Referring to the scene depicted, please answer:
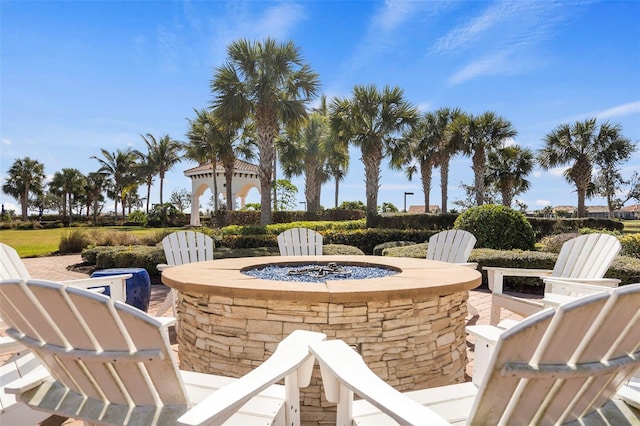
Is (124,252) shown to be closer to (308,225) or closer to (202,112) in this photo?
(308,225)

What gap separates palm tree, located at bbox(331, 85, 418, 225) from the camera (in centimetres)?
1415

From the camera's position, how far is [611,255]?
128 inches

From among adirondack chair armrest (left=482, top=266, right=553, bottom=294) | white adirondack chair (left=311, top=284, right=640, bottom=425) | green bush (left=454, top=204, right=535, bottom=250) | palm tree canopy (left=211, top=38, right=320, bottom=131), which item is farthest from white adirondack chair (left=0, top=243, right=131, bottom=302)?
palm tree canopy (left=211, top=38, right=320, bottom=131)

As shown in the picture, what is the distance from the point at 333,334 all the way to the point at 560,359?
4.11ft

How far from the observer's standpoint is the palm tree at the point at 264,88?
41.5 feet

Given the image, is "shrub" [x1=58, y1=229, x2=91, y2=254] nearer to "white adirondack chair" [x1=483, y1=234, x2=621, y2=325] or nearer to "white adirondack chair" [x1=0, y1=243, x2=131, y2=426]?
"white adirondack chair" [x1=0, y1=243, x2=131, y2=426]

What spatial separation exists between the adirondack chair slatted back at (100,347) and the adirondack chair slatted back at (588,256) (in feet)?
12.1

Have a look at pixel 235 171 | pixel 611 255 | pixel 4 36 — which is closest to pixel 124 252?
pixel 4 36

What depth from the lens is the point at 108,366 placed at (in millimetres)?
1240

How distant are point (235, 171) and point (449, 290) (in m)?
21.8

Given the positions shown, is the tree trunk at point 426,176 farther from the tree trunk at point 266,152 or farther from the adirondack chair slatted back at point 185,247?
the adirondack chair slatted back at point 185,247

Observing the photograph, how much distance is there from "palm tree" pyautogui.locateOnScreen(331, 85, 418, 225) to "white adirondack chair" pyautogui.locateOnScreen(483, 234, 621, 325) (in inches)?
434

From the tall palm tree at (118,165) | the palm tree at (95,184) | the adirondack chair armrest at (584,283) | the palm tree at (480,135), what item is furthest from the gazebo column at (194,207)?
the adirondack chair armrest at (584,283)

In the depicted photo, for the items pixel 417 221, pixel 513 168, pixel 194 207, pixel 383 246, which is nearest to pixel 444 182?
pixel 513 168
